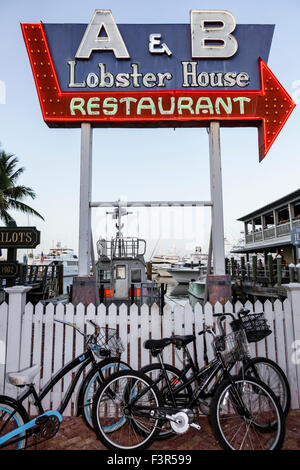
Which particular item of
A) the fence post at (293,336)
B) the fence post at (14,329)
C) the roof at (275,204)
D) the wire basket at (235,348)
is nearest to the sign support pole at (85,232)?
the fence post at (14,329)

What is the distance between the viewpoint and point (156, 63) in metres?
5.56

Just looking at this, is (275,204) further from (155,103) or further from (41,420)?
(41,420)

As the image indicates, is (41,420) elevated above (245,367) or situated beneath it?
situated beneath

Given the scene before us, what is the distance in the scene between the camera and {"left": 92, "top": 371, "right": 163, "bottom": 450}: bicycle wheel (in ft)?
8.94

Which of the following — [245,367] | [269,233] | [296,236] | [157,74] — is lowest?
[245,367]

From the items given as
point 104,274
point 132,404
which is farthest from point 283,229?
point 132,404

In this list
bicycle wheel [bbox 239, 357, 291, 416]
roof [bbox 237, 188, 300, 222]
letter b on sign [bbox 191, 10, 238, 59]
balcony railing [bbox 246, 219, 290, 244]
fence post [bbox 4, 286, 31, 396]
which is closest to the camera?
bicycle wheel [bbox 239, 357, 291, 416]

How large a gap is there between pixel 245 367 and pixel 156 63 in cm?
591

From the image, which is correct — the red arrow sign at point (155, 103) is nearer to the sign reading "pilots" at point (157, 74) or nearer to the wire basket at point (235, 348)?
the sign reading "pilots" at point (157, 74)

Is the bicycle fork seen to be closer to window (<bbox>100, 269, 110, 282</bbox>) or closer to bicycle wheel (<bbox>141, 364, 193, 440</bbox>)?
bicycle wheel (<bbox>141, 364, 193, 440</bbox>)

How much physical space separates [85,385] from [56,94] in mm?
5376

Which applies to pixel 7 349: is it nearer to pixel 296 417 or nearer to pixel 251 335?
pixel 251 335

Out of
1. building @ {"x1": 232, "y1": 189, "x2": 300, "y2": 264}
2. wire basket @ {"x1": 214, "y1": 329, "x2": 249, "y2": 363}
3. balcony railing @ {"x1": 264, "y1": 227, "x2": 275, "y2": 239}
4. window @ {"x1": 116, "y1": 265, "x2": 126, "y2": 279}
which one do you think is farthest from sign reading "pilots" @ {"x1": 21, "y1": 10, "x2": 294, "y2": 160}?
balcony railing @ {"x1": 264, "y1": 227, "x2": 275, "y2": 239}

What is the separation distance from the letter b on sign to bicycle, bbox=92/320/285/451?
561cm
